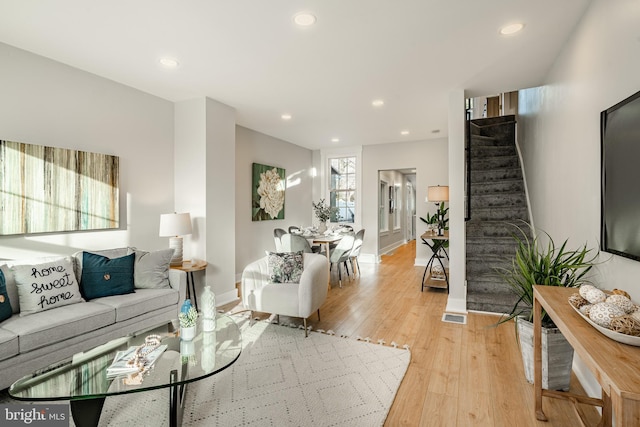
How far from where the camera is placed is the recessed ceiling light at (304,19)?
2.31 metres

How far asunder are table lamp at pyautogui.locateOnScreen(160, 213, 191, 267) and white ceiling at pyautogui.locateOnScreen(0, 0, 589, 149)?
155 centimetres

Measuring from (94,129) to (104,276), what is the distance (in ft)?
5.35

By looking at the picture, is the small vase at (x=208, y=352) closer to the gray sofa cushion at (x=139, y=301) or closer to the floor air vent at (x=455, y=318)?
the gray sofa cushion at (x=139, y=301)

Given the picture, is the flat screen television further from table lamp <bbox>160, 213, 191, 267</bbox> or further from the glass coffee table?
table lamp <bbox>160, 213, 191, 267</bbox>

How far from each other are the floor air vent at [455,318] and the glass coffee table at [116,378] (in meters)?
2.58

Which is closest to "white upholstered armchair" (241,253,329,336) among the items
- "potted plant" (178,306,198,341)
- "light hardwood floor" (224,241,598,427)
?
"light hardwood floor" (224,241,598,427)

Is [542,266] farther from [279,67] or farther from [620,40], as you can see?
[279,67]

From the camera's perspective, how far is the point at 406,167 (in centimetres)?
682

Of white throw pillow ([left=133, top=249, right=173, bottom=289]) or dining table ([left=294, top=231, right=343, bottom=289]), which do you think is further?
dining table ([left=294, top=231, right=343, bottom=289])

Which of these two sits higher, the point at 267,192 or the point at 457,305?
the point at 267,192

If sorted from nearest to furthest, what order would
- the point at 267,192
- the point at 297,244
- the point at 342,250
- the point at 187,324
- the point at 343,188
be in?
1. the point at 187,324
2. the point at 297,244
3. the point at 342,250
4. the point at 267,192
5. the point at 343,188

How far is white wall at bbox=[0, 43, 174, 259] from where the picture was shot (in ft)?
9.16

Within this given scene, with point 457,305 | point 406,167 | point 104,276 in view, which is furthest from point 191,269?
point 406,167

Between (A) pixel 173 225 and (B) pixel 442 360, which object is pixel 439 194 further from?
(A) pixel 173 225
